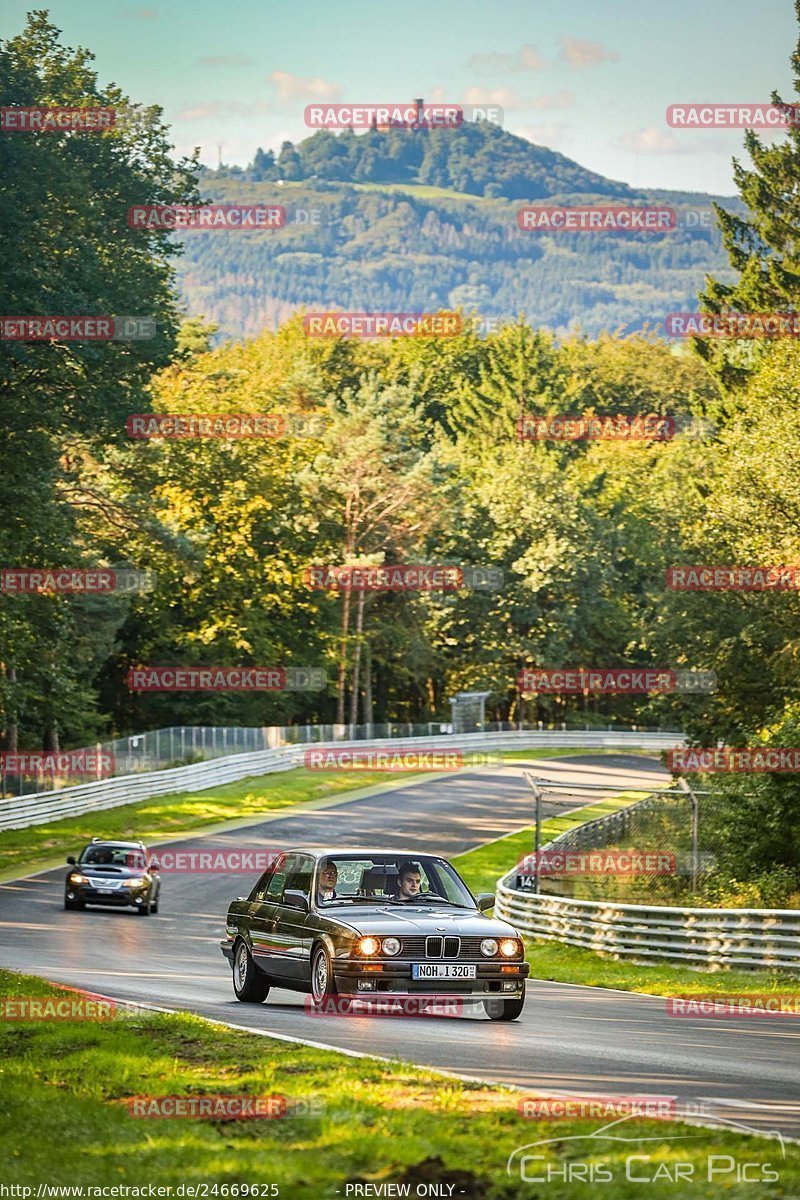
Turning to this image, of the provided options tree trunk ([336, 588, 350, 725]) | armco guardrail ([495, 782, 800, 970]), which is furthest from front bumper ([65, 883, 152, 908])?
tree trunk ([336, 588, 350, 725])

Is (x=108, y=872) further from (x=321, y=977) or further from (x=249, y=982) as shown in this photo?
(x=321, y=977)

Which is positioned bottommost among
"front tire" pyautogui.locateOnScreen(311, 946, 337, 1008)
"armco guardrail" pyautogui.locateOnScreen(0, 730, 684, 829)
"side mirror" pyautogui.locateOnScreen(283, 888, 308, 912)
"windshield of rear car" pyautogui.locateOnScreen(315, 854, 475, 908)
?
"armco guardrail" pyautogui.locateOnScreen(0, 730, 684, 829)

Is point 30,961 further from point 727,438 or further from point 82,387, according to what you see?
point 727,438

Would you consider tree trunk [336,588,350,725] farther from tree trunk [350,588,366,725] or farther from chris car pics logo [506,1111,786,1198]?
chris car pics logo [506,1111,786,1198]

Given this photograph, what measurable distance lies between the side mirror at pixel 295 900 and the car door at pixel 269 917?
0.15 metres

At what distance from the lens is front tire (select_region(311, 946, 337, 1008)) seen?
1426cm

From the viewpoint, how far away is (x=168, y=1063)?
10.8 metres

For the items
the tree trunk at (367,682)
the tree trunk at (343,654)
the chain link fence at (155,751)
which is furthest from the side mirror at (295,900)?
the tree trunk at (367,682)

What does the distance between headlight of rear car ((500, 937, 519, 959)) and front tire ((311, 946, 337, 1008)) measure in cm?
144

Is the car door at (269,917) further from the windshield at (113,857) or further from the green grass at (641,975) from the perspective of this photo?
the windshield at (113,857)

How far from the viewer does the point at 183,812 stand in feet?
175

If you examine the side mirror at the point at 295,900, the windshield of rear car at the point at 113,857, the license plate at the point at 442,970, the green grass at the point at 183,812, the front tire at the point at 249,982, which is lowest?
the green grass at the point at 183,812

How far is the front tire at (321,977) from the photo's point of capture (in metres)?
14.3

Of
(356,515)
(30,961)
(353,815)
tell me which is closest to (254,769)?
(353,815)
